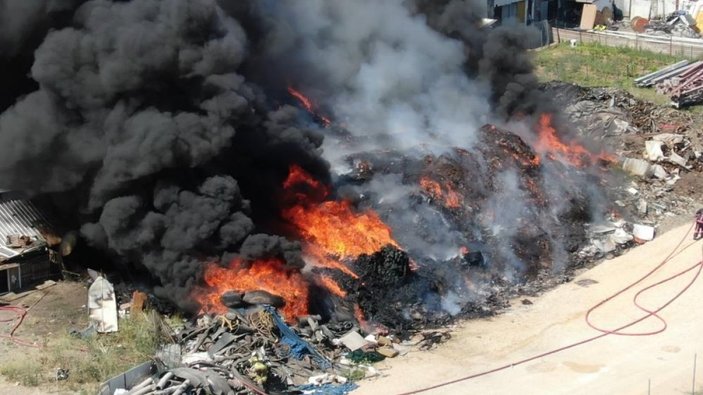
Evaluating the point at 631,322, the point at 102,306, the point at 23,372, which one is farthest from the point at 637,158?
the point at 23,372

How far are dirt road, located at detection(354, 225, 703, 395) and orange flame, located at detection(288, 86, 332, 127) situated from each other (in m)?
15.1

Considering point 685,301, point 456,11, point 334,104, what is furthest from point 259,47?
point 685,301

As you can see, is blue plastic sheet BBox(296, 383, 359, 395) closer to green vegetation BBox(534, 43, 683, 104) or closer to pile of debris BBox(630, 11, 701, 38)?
green vegetation BBox(534, 43, 683, 104)

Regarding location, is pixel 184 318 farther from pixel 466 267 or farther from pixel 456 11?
pixel 456 11

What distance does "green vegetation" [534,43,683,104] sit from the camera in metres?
52.1

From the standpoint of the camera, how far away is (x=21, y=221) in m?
31.6

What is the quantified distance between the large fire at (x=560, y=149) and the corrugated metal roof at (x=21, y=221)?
2169 centimetres

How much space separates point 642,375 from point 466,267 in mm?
8281

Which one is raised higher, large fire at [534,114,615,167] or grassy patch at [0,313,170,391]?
large fire at [534,114,615,167]

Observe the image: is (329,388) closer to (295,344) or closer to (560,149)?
(295,344)

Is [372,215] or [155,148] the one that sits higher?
[155,148]

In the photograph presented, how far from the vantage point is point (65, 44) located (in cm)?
2762

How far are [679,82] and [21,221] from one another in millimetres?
34819

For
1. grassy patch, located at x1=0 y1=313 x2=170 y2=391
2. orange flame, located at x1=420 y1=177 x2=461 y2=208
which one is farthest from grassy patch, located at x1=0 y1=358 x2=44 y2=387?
orange flame, located at x1=420 y1=177 x2=461 y2=208
